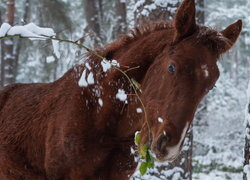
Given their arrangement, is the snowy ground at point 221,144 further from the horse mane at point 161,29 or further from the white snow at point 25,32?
the white snow at point 25,32

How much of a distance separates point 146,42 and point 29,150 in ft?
5.30

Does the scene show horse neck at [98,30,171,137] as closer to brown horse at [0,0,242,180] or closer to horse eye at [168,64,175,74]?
brown horse at [0,0,242,180]

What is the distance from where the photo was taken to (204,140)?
12.7 meters

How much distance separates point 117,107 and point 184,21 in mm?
1014

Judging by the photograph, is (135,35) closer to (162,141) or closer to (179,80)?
(179,80)

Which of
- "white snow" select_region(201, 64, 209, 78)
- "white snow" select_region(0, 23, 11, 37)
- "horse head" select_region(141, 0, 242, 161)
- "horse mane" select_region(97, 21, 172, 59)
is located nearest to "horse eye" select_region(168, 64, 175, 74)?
"horse head" select_region(141, 0, 242, 161)

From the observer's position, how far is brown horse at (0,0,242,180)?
270cm

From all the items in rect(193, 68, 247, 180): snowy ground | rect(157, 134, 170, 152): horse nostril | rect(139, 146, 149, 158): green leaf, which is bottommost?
rect(193, 68, 247, 180): snowy ground

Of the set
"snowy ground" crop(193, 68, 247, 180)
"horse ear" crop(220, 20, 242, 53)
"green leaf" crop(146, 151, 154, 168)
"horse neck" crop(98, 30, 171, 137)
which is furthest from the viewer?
"snowy ground" crop(193, 68, 247, 180)

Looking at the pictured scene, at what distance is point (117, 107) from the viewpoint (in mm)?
3270

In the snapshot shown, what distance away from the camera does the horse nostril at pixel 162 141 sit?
2490mm

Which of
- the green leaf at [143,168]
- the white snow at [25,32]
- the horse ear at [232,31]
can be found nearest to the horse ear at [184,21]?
the horse ear at [232,31]

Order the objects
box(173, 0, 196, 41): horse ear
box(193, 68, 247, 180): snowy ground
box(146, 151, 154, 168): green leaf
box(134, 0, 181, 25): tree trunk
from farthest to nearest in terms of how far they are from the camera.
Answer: box(193, 68, 247, 180): snowy ground < box(134, 0, 181, 25): tree trunk < box(173, 0, 196, 41): horse ear < box(146, 151, 154, 168): green leaf

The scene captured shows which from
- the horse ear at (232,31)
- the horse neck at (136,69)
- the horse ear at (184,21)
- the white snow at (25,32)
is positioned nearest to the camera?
the white snow at (25,32)
